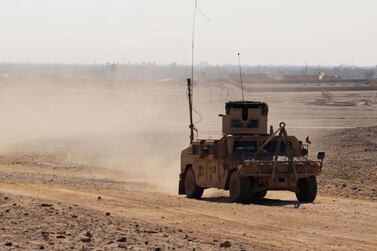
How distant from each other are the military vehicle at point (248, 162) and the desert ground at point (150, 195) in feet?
1.70

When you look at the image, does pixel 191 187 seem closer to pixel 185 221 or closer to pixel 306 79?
pixel 185 221

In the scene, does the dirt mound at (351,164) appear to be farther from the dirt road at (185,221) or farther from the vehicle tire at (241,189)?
the vehicle tire at (241,189)

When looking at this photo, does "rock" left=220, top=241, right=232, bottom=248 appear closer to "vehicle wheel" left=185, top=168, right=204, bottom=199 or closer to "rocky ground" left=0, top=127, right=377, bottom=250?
"rocky ground" left=0, top=127, right=377, bottom=250

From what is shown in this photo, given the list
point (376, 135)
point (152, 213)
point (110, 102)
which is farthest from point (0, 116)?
point (152, 213)

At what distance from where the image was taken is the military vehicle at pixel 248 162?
24.0m

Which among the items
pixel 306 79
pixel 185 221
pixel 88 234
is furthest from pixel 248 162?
pixel 306 79

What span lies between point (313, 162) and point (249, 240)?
25.3 ft

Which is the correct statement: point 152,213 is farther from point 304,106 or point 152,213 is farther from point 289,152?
point 304,106

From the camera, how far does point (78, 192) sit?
2539cm

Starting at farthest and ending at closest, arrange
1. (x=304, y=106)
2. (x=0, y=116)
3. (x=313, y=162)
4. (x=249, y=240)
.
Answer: (x=304, y=106) < (x=0, y=116) < (x=313, y=162) < (x=249, y=240)

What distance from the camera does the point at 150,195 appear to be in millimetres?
25531

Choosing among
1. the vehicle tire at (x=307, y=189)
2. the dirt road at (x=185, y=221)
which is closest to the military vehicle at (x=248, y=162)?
the vehicle tire at (x=307, y=189)

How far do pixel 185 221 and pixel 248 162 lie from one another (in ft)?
15.9

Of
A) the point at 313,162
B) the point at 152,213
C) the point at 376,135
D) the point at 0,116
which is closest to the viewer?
Result: the point at 152,213
